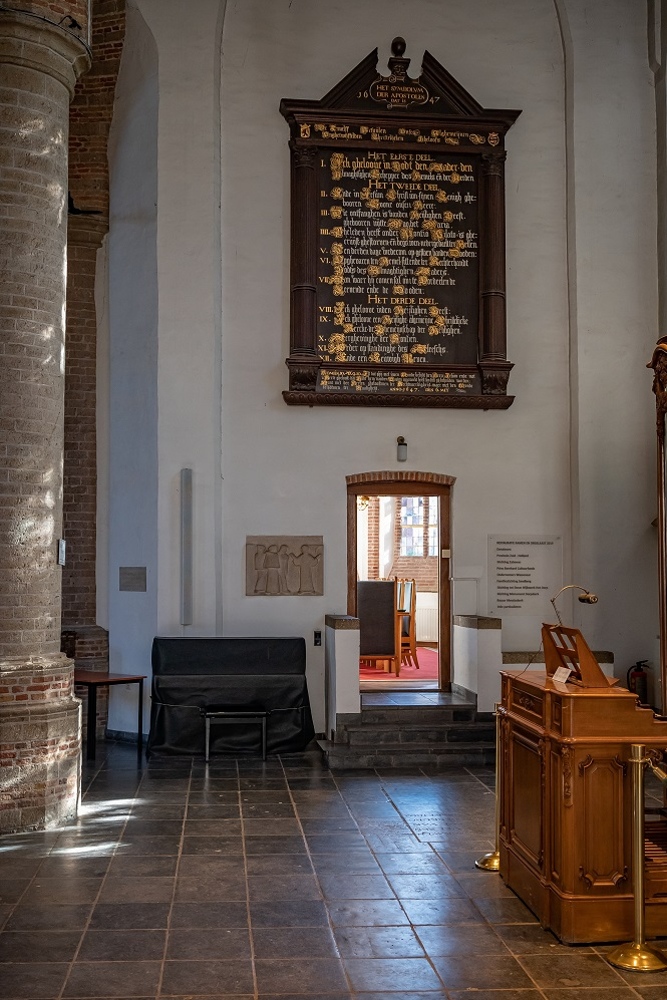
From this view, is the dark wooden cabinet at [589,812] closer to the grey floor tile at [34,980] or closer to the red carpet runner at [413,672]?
the grey floor tile at [34,980]

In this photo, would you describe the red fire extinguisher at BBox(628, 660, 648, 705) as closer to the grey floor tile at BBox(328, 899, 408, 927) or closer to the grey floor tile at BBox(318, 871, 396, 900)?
the grey floor tile at BBox(318, 871, 396, 900)

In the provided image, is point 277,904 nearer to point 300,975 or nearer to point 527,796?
point 300,975

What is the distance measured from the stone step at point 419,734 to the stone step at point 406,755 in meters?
0.07

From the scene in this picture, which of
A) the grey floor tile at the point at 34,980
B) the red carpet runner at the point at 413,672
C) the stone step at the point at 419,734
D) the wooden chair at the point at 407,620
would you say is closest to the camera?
the grey floor tile at the point at 34,980

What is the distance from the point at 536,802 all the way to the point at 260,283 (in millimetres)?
6762

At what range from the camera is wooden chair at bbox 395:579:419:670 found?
520 inches

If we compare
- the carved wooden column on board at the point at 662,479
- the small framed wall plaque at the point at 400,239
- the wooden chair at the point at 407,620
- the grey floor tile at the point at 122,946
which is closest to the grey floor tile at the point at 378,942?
the grey floor tile at the point at 122,946

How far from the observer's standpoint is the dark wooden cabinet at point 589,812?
4.92 m

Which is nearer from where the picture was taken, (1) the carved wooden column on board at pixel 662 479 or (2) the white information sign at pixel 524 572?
(1) the carved wooden column on board at pixel 662 479

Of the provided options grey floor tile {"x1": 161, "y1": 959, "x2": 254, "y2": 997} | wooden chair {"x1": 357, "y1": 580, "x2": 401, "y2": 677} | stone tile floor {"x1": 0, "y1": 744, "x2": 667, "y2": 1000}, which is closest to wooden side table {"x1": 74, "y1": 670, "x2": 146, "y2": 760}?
stone tile floor {"x1": 0, "y1": 744, "x2": 667, "y2": 1000}

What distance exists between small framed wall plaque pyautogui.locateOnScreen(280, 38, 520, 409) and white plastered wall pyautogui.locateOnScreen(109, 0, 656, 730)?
0.25 meters

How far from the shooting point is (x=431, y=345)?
10.8 m

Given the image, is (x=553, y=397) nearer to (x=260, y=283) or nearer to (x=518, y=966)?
(x=260, y=283)

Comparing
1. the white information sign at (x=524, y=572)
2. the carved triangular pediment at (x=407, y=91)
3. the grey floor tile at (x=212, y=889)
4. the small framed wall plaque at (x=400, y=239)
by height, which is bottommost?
the grey floor tile at (x=212, y=889)
